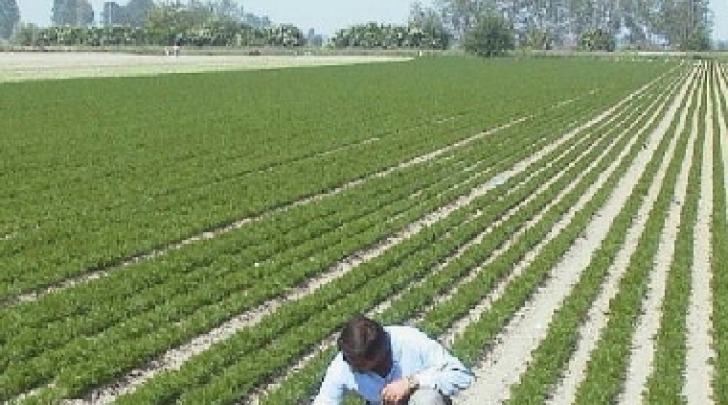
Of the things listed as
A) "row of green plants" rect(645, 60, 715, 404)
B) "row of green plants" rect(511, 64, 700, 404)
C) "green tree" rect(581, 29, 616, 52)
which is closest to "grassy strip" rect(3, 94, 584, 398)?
"row of green plants" rect(511, 64, 700, 404)

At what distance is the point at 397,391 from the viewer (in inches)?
203

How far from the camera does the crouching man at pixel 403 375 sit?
17.0ft

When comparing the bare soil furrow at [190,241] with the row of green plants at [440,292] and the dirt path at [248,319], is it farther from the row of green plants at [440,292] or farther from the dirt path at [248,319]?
the row of green plants at [440,292]

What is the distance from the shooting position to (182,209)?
16.2 m

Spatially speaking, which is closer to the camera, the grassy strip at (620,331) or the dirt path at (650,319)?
the grassy strip at (620,331)

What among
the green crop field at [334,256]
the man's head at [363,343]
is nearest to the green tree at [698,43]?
the green crop field at [334,256]

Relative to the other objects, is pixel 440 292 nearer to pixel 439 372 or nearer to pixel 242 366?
pixel 242 366

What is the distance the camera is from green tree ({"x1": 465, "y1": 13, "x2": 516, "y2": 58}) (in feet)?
393

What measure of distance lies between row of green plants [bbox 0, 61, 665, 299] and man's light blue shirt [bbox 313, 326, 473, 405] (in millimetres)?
6846

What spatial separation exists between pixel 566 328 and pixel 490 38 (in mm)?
113769

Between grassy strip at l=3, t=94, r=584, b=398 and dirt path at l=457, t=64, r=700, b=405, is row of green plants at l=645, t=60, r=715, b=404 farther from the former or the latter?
grassy strip at l=3, t=94, r=584, b=398

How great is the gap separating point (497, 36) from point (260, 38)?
47.6 m

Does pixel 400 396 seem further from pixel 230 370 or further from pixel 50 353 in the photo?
pixel 50 353

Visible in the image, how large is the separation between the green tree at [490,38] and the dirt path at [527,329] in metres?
105
